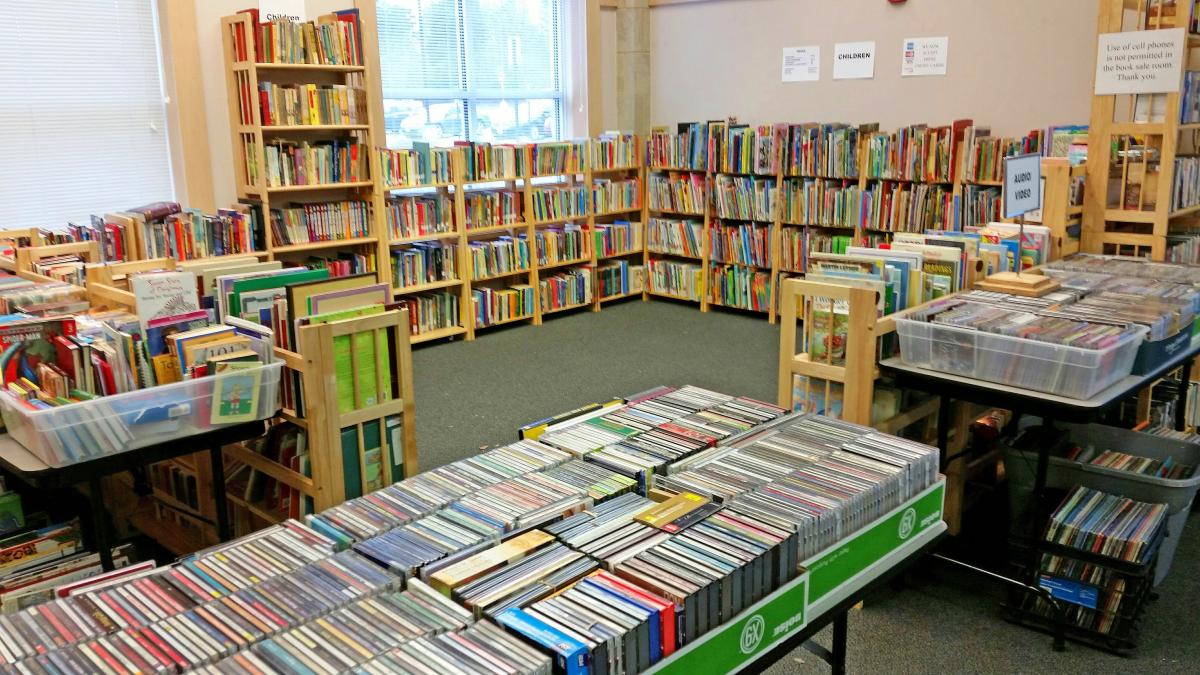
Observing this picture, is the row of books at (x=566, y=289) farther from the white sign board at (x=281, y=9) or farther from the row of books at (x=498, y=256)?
the white sign board at (x=281, y=9)

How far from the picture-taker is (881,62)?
6.72 m

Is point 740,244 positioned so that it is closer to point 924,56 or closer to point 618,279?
point 618,279

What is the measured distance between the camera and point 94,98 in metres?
5.50

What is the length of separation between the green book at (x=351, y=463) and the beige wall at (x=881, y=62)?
5.25 metres

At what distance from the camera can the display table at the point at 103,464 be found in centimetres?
238

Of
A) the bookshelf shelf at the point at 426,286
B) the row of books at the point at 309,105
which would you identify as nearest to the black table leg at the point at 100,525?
the row of books at the point at 309,105

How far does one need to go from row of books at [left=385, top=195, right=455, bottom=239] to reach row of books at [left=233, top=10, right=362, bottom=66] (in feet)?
3.28

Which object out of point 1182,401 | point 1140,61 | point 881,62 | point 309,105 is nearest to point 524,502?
point 1182,401

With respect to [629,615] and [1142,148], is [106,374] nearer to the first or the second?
[629,615]

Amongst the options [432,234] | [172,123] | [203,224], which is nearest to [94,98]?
[172,123]

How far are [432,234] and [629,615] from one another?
17.3 feet

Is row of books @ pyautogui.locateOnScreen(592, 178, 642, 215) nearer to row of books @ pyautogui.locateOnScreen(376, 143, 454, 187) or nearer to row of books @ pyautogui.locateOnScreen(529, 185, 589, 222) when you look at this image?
row of books @ pyautogui.locateOnScreen(529, 185, 589, 222)

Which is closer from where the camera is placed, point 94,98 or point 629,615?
point 629,615

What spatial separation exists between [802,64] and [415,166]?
10.6 ft
